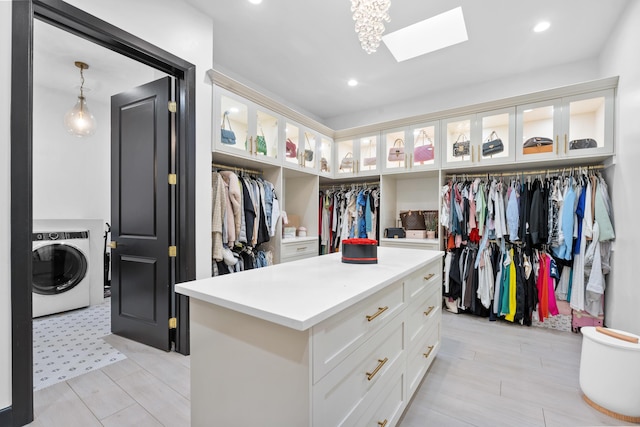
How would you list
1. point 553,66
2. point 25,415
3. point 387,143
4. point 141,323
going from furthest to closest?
point 387,143 → point 553,66 → point 141,323 → point 25,415

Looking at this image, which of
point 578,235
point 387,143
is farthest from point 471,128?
point 578,235

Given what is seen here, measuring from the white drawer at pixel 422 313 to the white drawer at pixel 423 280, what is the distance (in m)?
0.04

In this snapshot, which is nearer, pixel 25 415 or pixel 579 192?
pixel 25 415

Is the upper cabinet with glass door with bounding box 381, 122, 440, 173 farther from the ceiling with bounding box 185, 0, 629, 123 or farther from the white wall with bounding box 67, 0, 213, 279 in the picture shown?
the white wall with bounding box 67, 0, 213, 279

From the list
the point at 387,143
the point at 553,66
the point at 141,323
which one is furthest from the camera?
the point at 387,143

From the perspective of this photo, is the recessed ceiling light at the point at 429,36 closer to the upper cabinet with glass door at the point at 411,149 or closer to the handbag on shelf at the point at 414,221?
the upper cabinet with glass door at the point at 411,149

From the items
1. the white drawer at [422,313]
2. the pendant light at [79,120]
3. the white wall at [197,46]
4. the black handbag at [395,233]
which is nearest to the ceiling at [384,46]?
the white wall at [197,46]

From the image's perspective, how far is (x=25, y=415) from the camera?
1.54 meters

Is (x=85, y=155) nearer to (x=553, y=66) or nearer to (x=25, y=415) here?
(x=25, y=415)

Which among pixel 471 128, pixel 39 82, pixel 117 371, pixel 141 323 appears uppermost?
pixel 39 82

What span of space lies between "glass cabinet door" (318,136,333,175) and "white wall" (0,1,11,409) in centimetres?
297

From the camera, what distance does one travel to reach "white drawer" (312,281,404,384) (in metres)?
0.91

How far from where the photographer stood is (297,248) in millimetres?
3668

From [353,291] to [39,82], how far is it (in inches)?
187
